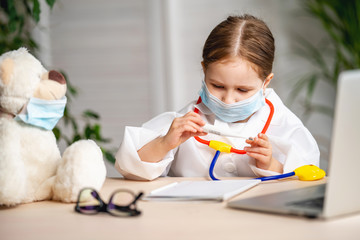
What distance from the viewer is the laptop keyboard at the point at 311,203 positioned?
0.79 m

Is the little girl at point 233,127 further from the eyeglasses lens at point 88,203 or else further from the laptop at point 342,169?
the laptop at point 342,169

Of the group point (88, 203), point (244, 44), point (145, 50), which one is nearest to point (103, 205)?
point (88, 203)

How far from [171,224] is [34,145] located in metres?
0.37

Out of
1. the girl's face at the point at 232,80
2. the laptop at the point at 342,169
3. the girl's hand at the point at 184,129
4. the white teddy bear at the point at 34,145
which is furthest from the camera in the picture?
the girl's face at the point at 232,80

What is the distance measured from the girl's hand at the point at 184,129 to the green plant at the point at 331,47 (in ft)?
5.01

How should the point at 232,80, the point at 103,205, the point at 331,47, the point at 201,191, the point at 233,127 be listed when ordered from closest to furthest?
1. the point at 103,205
2. the point at 201,191
3. the point at 232,80
4. the point at 233,127
5. the point at 331,47

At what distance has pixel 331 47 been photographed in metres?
2.84


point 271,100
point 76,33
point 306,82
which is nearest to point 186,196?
point 271,100

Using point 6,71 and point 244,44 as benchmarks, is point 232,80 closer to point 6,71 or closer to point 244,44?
point 244,44

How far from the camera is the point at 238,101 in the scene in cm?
137

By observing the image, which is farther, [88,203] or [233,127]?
[233,127]

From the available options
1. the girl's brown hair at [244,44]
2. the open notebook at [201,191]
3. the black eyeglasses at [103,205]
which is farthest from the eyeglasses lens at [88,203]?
the girl's brown hair at [244,44]

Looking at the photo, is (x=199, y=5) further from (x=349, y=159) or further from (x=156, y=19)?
(x=349, y=159)

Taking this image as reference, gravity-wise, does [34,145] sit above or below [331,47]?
below
